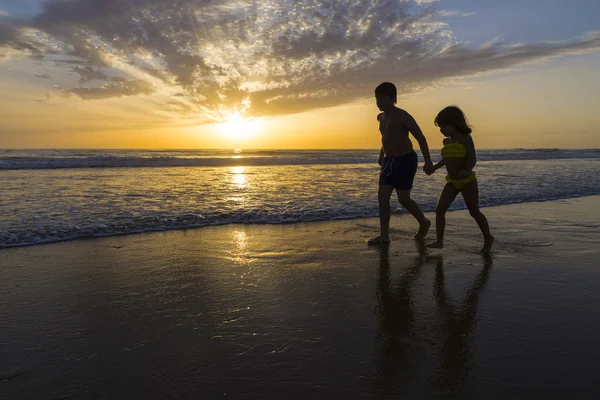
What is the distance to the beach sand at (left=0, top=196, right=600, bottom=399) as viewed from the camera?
170 cm

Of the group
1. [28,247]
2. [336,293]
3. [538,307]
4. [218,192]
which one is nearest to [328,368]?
[336,293]

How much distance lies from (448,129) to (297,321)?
2.90 meters

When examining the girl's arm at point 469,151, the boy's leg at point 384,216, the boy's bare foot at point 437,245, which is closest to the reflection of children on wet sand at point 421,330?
the boy's bare foot at point 437,245

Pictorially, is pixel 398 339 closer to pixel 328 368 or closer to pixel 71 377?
pixel 328 368

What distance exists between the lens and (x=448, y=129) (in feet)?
13.8

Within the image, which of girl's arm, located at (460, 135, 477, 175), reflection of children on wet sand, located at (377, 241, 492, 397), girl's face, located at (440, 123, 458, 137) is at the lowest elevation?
reflection of children on wet sand, located at (377, 241, 492, 397)

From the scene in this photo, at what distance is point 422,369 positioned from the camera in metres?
1.80

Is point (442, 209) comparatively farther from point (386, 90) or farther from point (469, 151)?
point (386, 90)

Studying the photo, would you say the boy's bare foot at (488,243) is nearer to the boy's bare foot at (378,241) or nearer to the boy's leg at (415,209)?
the boy's leg at (415,209)

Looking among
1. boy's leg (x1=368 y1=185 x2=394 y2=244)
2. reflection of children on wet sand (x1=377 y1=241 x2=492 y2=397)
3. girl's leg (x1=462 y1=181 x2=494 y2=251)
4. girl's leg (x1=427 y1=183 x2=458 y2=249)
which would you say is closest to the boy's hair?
boy's leg (x1=368 y1=185 x2=394 y2=244)

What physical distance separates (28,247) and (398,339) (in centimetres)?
404

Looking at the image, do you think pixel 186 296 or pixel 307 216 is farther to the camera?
pixel 307 216

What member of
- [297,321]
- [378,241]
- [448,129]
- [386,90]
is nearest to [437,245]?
[378,241]

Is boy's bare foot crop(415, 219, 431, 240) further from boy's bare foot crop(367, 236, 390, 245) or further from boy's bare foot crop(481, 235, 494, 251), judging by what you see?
boy's bare foot crop(481, 235, 494, 251)
